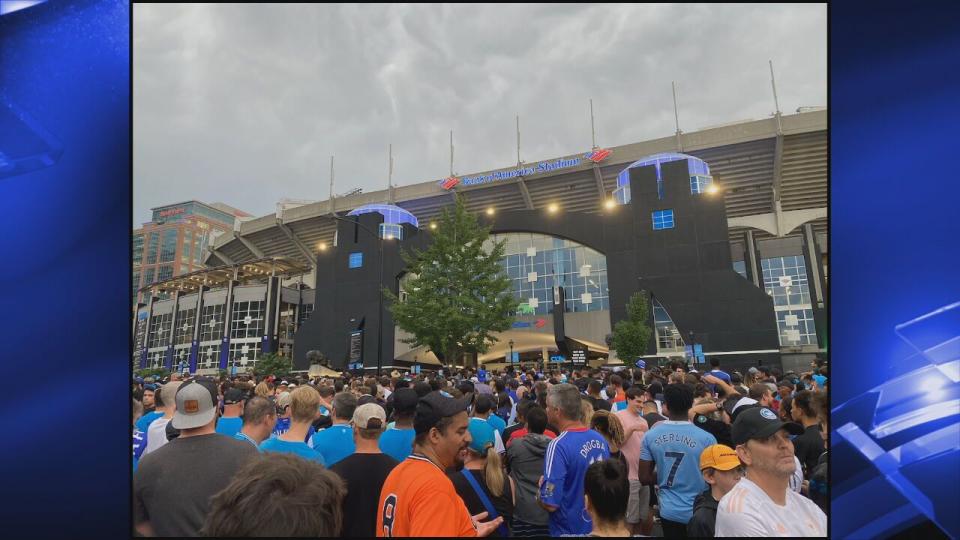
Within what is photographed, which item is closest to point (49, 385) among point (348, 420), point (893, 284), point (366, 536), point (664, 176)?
point (366, 536)

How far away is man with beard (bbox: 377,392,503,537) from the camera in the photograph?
7.73 ft

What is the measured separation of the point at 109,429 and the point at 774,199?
51.5 metres

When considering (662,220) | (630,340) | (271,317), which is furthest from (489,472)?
(271,317)

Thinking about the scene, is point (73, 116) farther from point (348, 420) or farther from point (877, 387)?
point (877, 387)

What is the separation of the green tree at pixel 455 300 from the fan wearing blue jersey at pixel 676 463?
24.3m

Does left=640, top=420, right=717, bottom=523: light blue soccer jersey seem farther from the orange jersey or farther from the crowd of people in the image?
the orange jersey

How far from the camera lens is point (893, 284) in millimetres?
2758

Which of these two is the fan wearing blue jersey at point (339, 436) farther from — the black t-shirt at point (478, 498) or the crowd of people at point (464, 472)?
the black t-shirt at point (478, 498)

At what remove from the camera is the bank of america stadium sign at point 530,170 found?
4938 centimetres

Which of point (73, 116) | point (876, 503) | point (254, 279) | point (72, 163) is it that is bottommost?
point (876, 503)

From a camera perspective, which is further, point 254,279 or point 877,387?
point 254,279

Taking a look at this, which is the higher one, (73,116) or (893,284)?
(73,116)

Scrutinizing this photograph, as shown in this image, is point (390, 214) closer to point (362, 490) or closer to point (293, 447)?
point (293, 447)

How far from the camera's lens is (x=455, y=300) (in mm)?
30188
